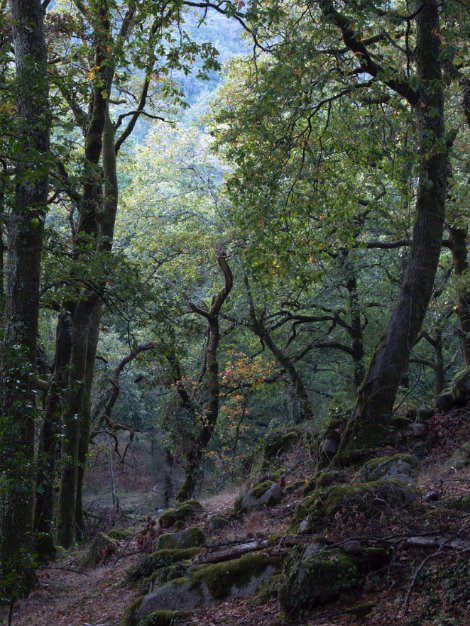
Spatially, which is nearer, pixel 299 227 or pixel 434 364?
pixel 299 227

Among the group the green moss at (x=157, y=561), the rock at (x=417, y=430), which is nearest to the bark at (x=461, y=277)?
the rock at (x=417, y=430)

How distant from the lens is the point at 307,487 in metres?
9.42

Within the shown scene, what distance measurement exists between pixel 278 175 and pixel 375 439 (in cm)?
417

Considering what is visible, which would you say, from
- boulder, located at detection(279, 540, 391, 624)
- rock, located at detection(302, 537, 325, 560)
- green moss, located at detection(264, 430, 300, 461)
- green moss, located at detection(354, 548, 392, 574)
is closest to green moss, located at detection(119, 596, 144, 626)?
boulder, located at detection(279, 540, 391, 624)

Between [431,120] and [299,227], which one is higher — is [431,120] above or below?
above

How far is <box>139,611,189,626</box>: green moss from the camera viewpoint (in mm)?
6308

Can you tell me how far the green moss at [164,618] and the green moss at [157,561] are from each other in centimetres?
163

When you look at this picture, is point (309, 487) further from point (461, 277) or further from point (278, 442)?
point (461, 277)

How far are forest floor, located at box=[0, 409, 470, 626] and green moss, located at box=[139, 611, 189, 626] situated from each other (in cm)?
12

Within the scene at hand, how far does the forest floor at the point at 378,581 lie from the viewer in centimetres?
462

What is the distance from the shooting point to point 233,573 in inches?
262

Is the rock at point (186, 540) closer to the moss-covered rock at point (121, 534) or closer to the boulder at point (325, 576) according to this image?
the boulder at point (325, 576)

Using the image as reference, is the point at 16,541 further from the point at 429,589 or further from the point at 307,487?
the point at 429,589

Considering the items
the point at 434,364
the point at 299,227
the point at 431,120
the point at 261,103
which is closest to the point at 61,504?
the point at 299,227
